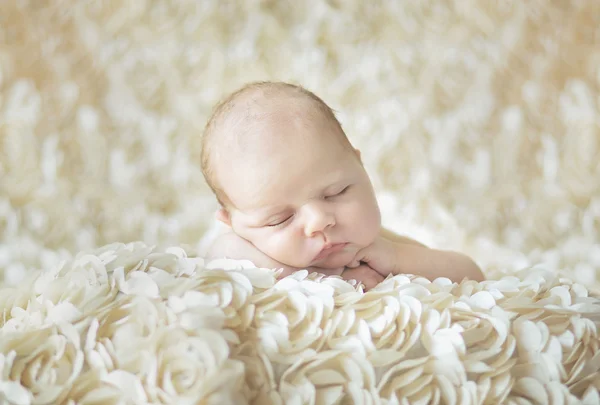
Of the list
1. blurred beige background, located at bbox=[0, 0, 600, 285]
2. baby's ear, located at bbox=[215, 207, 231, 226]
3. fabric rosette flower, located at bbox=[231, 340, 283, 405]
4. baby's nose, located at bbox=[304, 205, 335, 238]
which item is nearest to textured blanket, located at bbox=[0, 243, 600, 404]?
fabric rosette flower, located at bbox=[231, 340, 283, 405]

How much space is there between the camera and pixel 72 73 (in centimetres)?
148

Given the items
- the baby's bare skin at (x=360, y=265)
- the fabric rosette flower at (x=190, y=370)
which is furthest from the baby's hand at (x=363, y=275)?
the fabric rosette flower at (x=190, y=370)

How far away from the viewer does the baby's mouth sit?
39.9 inches

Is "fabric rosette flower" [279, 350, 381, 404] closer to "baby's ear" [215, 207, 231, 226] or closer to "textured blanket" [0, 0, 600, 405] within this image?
"textured blanket" [0, 0, 600, 405]

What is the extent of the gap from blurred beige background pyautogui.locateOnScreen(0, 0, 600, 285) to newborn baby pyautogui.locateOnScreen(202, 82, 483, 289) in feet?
1.56

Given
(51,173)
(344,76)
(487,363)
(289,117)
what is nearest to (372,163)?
(344,76)

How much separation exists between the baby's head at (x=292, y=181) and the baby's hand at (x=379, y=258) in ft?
0.09

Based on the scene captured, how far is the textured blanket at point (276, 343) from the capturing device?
0.73 metres

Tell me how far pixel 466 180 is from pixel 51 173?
0.99 meters

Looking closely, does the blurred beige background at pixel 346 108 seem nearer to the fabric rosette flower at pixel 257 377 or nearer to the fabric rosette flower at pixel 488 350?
the fabric rosette flower at pixel 488 350

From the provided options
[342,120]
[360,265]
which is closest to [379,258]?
[360,265]

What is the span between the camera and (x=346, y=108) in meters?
→ 1.69

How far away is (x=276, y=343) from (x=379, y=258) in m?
0.35

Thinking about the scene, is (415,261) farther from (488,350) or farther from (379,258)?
(488,350)
